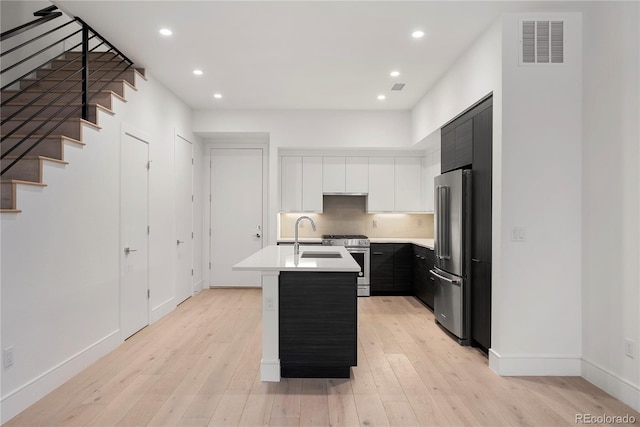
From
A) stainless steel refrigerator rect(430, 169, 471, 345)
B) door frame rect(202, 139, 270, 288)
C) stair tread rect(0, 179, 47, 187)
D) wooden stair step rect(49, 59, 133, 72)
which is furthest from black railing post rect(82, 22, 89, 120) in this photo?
stainless steel refrigerator rect(430, 169, 471, 345)

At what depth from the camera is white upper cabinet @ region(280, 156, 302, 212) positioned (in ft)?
20.1

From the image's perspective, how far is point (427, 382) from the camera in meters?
2.90

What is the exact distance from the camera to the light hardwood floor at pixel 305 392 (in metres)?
2.37

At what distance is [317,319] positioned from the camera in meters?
2.91

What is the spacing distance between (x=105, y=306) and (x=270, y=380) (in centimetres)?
175

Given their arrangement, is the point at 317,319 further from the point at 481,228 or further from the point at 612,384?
the point at 612,384

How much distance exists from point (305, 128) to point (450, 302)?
3399 millimetres

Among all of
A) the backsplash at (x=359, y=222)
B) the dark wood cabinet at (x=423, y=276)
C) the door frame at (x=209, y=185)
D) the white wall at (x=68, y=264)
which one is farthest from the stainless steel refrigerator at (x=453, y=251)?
the white wall at (x=68, y=264)

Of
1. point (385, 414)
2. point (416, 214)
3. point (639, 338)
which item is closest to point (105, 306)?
point (385, 414)

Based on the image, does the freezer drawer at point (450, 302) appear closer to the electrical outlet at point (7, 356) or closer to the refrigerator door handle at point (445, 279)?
the refrigerator door handle at point (445, 279)

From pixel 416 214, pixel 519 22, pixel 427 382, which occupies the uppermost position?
pixel 519 22

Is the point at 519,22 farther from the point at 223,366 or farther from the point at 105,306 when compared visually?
the point at 105,306

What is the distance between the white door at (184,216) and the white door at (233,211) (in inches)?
24.7

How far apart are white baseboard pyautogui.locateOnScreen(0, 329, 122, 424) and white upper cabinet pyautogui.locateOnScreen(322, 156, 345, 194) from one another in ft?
12.1
